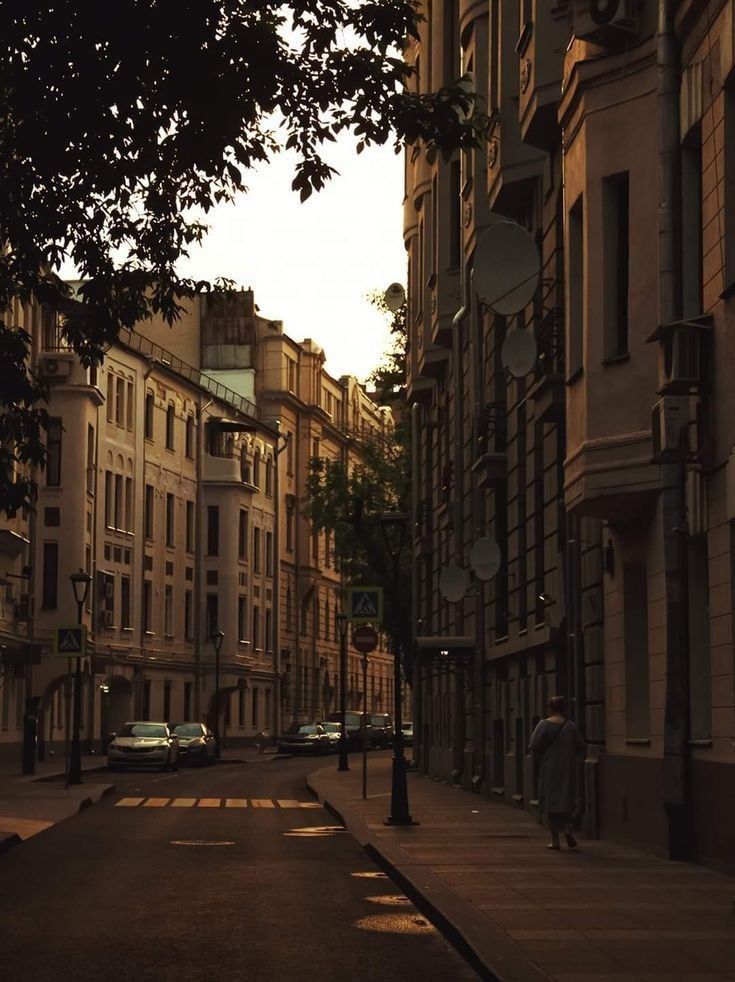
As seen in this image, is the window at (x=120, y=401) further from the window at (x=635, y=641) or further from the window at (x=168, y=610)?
the window at (x=635, y=641)

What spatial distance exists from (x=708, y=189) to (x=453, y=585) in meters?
17.7

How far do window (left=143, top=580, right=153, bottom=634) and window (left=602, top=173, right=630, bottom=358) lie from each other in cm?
5646

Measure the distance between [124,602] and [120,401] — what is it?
7816 mm

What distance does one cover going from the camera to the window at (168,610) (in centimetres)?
7681

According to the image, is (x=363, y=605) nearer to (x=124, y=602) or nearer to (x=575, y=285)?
(x=575, y=285)

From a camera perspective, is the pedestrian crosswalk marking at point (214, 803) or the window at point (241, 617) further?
the window at point (241, 617)

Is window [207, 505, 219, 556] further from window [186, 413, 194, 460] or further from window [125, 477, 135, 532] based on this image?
window [125, 477, 135, 532]

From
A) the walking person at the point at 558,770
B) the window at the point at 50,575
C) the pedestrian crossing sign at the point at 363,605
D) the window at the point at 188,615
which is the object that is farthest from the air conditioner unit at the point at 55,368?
the walking person at the point at 558,770

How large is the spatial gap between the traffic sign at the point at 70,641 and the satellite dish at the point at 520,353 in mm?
12886

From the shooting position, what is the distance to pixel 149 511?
246 feet

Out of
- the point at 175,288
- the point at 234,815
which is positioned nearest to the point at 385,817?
the point at 234,815

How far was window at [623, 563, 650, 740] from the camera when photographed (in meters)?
19.6

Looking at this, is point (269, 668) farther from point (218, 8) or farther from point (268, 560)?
point (218, 8)

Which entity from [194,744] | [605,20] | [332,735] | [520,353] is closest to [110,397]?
[194,744]
